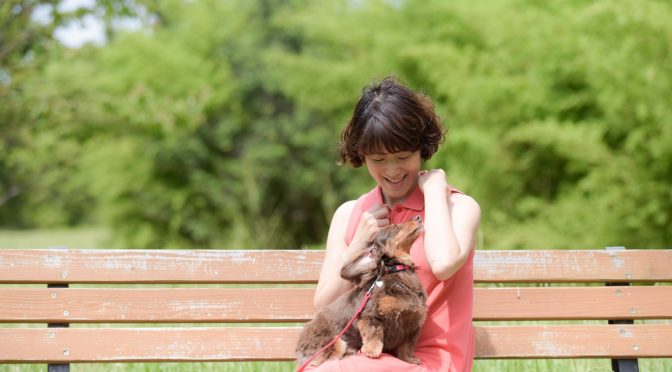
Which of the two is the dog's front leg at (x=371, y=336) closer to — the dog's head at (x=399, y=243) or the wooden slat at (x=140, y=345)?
the dog's head at (x=399, y=243)

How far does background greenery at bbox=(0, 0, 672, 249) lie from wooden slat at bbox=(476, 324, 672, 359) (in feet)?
4.04

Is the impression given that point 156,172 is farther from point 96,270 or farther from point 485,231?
point 96,270

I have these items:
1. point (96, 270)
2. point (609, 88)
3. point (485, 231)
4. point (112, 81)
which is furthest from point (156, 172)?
point (96, 270)

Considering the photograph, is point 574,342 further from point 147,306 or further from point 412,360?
point 147,306

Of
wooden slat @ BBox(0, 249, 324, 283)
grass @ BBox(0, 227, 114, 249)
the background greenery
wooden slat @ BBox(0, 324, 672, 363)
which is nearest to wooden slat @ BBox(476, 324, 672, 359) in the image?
wooden slat @ BBox(0, 324, 672, 363)

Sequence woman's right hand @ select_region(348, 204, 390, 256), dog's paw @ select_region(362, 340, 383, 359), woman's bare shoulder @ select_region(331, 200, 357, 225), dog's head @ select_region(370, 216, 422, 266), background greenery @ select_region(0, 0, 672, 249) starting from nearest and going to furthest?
dog's paw @ select_region(362, 340, 383, 359) → dog's head @ select_region(370, 216, 422, 266) → woman's right hand @ select_region(348, 204, 390, 256) → woman's bare shoulder @ select_region(331, 200, 357, 225) → background greenery @ select_region(0, 0, 672, 249)

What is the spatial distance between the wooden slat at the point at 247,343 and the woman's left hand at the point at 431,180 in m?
0.82

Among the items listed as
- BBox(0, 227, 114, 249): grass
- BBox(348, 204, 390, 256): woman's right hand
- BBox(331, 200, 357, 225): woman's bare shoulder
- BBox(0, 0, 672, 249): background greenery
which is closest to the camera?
BBox(348, 204, 390, 256): woman's right hand

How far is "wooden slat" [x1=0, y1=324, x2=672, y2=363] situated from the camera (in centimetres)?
312

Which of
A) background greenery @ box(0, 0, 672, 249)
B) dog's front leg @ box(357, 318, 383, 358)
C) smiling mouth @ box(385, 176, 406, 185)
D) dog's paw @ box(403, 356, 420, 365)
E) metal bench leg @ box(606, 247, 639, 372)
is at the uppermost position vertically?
background greenery @ box(0, 0, 672, 249)

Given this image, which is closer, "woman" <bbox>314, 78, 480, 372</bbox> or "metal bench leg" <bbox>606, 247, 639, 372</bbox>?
"woman" <bbox>314, 78, 480, 372</bbox>

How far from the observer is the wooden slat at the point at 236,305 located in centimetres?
314

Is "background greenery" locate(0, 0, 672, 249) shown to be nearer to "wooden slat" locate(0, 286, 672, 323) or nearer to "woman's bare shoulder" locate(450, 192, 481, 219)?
"woman's bare shoulder" locate(450, 192, 481, 219)

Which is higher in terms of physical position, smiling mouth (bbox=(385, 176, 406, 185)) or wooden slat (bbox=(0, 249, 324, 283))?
smiling mouth (bbox=(385, 176, 406, 185))
